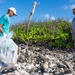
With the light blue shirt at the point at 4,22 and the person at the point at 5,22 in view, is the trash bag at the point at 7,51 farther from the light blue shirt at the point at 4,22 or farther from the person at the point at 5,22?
the light blue shirt at the point at 4,22

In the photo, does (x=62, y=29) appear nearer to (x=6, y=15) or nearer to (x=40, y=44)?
(x=40, y=44)

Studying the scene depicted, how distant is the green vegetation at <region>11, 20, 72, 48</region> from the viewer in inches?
454

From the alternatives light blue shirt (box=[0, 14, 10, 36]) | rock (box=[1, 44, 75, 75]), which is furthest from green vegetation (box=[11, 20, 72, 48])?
light blue shirt (box=[0, 14, 10, 36])

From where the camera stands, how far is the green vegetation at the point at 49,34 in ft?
37.8

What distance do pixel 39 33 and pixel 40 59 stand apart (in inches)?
100

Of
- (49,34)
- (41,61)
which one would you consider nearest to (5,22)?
(41,61)

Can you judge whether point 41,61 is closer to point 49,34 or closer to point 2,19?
point 2,19

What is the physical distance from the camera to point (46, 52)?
10867 millimetres

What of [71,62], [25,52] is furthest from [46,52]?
[71,62]

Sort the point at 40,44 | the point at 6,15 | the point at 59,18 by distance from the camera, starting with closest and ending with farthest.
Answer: the point at 6,15 → the point at 40,44 → the point at 59,18

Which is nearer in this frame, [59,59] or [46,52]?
[59,59]

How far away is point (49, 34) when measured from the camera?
40.0 feet

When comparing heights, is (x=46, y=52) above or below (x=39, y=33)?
below

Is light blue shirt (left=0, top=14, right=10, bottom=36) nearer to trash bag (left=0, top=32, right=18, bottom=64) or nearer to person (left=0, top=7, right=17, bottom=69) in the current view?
person (left=0, top=7, right=17, bottom=69)
